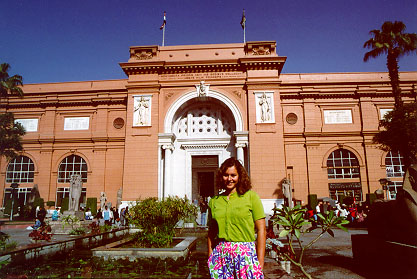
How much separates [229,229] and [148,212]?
5277 mm

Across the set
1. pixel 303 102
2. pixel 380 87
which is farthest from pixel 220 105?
pixel 380 87

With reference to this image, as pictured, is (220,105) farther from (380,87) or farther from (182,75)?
(380,87)

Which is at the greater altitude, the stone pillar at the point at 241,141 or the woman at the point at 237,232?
the stone pillar at the point at 241,141

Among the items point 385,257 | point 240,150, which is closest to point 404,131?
point 240,150

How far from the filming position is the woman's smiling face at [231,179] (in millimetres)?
2668

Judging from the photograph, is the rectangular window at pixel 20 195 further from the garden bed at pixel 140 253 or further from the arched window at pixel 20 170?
the garden bed at pixel 140 253

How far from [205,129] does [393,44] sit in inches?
556

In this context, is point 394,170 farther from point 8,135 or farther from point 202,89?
point 8,135

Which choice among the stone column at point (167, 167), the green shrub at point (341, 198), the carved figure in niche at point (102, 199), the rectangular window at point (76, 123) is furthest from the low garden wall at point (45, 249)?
the green shrub at point (341, 198)

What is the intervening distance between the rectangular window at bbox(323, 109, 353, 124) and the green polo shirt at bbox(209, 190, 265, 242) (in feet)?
72.1

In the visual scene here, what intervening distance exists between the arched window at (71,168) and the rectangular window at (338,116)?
66.8 ft

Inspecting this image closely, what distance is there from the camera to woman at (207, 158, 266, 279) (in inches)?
97.9

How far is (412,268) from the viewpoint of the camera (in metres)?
4.48

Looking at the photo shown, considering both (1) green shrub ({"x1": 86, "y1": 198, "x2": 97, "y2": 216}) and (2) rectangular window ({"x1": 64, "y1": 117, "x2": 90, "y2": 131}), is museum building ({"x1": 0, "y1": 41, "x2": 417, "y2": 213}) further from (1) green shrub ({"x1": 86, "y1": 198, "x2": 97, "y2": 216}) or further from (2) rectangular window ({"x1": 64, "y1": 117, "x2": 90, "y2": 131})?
(1) green shrub ({"x1": 86, "y1": 198, "x2": 97, "y2": 216})
